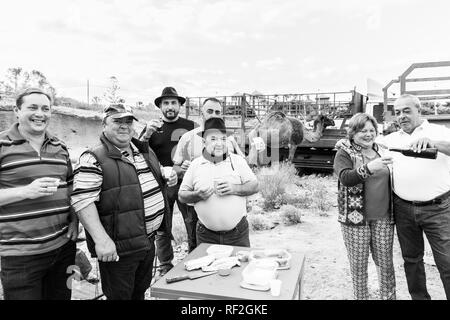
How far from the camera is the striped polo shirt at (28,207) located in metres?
1.97

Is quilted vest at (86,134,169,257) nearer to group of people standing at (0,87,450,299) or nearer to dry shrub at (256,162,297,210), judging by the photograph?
group of people standing at (0,87,450,299)

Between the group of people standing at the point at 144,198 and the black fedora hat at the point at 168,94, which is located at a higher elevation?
the black fedora hat at the point at 168,94

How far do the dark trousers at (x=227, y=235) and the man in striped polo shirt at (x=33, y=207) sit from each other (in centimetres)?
97

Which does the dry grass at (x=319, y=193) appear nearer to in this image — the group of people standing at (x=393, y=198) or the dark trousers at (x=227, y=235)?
the group of people standing at (x=393, y=198)

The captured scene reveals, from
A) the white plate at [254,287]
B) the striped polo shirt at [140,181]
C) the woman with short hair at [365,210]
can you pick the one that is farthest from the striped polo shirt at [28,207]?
the woman with short hair at [365,210]

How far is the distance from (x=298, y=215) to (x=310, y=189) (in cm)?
281

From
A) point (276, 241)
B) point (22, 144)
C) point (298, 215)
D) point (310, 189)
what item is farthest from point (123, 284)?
point (310, 189)

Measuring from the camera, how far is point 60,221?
215cm

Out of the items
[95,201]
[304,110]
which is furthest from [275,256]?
[304,110]

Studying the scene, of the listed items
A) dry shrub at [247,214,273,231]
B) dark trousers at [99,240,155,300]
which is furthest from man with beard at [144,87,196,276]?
dry shrub at [247,214,273,231]

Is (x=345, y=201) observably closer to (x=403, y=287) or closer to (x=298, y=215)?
(x=403, y=287)

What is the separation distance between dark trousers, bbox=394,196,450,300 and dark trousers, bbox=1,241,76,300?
8.42 feet

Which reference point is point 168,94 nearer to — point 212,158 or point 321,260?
point 212,158

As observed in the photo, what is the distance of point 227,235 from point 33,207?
1.38m
